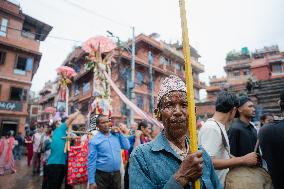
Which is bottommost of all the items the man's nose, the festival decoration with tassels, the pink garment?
the pink garment

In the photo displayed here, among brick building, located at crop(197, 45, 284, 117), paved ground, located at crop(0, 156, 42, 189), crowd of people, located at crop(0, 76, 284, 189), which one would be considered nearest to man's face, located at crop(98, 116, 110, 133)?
crowd of people, located at crop(0, 76, 284, 189)

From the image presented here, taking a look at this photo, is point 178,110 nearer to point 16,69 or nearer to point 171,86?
point 171,86

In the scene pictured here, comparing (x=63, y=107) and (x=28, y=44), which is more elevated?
(x=28, y=44)

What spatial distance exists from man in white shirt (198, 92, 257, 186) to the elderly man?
615 mm

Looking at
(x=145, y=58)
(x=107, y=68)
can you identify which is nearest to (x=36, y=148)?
(x=107, y=68)

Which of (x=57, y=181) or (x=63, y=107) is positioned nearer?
(x=57, y=181)

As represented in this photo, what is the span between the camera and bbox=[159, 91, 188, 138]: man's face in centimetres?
140

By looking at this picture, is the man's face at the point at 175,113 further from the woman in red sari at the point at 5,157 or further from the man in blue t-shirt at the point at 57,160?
the woman in red sari at the point at 5,157

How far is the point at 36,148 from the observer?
395 inches

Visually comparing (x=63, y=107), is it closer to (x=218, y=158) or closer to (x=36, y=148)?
(x=36, y=148)

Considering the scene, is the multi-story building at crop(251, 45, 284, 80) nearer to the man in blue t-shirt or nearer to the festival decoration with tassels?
the festival decoration with tassels

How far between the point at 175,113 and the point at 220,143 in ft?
3.80

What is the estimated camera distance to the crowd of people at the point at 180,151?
127 centimetres

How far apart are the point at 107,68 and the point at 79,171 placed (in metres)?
3.99
